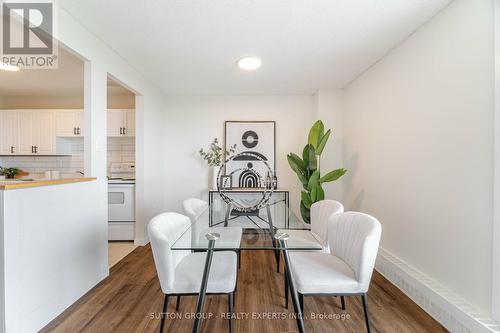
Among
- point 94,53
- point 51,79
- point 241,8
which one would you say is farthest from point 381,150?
point 51,79

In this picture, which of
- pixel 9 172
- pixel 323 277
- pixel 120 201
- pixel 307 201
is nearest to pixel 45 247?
pixel 120 201

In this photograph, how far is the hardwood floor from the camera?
1.69 metres

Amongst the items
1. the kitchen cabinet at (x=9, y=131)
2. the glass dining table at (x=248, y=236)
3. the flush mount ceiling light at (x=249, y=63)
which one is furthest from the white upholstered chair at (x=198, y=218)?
the kitchen cabinet at (x=9, y=131)

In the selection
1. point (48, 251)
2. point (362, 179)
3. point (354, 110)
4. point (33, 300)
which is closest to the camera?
point (33, 300)

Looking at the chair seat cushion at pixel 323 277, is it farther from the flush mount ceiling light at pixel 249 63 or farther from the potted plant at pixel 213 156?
the potted plant at pixel 213 156

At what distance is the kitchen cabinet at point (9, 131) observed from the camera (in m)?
3.97

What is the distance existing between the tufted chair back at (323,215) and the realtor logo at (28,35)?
2.71m

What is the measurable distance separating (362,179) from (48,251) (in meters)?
3.39

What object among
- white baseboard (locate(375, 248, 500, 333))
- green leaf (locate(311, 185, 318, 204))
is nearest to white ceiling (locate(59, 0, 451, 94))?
green leaf (locate(311, 185, 318, 204))

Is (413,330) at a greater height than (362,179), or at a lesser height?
lesser

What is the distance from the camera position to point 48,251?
5.58 ft

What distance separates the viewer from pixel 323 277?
1472 millimetres

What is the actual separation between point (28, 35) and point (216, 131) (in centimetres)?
253

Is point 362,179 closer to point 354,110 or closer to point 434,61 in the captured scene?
point 354,110
